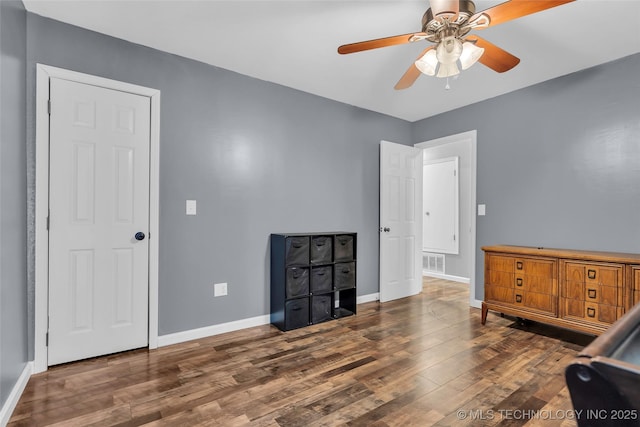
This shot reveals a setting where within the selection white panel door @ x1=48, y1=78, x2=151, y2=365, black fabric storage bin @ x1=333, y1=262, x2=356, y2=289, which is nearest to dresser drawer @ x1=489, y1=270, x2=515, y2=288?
black fabric storage bin @ x1=333, y1=262, x2=356, y2=289

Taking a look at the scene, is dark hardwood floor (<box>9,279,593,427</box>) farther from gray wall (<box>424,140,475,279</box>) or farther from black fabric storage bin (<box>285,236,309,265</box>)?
gray wall (<box>424,140,475,279</box>)

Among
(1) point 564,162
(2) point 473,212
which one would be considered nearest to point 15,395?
(2) point 473,212

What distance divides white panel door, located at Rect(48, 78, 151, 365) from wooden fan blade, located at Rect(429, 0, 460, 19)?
227cm

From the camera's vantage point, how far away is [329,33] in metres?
2.41

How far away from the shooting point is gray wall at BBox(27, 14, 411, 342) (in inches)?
99.3

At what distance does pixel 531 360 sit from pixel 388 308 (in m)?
1.59

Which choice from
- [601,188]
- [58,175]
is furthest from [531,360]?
[58,175]

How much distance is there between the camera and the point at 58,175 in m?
2.29

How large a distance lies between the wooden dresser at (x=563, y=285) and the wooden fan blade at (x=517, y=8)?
198cm

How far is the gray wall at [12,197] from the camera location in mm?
1711

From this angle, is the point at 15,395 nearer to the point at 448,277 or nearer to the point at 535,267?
the point at 535,267

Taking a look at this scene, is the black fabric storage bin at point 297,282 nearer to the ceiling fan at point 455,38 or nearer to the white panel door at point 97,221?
the white panel door at point 97,221

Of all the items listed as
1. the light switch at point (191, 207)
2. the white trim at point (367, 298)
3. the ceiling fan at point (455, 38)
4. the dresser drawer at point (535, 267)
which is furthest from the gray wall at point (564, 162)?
the light switch at point (191, 207)

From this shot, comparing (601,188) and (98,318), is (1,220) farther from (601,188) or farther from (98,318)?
(601,188)
